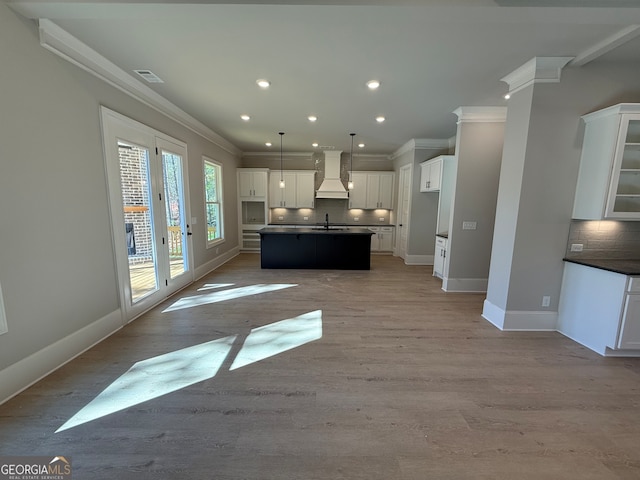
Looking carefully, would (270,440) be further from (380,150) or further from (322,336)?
(380,150)

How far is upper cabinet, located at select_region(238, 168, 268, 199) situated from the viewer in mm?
7289

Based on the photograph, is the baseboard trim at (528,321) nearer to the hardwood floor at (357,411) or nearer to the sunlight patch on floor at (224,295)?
the hardwood floor at (357,411)

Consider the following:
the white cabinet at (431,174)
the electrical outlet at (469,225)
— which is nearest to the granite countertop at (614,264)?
the electrical outlet at (469,225)

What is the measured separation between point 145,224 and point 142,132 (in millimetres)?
1184

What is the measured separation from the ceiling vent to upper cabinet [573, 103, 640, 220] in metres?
4.66

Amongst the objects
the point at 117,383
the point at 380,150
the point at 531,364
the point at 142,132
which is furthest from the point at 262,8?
the point at 380,150

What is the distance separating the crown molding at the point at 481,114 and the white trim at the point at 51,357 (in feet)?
17.5

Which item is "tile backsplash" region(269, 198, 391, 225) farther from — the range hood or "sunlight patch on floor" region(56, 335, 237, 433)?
"sunlight patch on floor" region(56, 335, 237, 433)

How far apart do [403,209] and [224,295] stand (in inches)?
194

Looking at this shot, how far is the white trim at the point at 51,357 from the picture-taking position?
1.90 m

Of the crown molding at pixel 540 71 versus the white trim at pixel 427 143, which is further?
the white trim at pixel 427 143

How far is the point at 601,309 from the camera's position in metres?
2.59

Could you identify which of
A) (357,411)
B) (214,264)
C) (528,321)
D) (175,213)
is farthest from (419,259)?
(175,213)

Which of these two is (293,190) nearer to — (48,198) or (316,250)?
(316,250)
